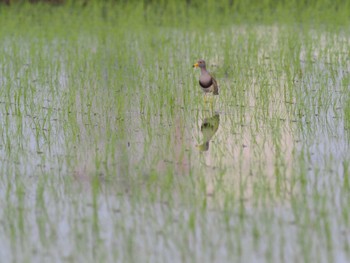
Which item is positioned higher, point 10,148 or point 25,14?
point 25,14

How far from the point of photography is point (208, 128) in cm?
812

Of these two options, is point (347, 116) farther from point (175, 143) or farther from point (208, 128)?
point (175, 143)

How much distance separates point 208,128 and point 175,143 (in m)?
0.69

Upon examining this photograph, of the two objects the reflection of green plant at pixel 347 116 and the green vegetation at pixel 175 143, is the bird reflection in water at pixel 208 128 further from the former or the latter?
the reflection of green plant at pixel 347 116

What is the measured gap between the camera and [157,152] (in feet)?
23.7

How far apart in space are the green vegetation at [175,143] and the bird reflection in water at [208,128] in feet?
0.07

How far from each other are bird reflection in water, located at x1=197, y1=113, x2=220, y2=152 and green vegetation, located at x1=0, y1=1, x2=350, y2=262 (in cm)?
2

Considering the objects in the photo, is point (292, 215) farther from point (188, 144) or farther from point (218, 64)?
point (218, 64)

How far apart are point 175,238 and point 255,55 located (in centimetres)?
666

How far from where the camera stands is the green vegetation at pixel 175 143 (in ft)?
17.4

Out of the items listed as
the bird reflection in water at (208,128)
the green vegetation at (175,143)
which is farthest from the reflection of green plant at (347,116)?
the bird reflection in water at (208,128)

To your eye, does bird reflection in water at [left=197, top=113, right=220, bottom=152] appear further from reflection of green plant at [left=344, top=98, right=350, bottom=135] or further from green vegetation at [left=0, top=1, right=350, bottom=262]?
reflection of green plant at [left=344, top=98, right=350, bottom=135]

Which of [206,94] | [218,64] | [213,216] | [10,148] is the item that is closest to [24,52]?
[218,64]

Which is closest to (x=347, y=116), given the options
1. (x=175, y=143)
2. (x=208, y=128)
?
(x=208, y=128)
